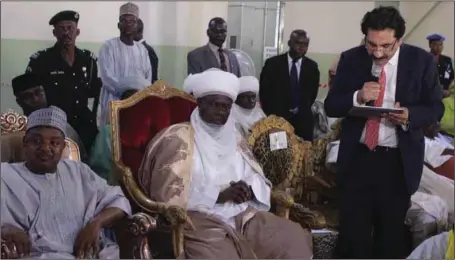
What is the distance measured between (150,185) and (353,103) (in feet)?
3.42

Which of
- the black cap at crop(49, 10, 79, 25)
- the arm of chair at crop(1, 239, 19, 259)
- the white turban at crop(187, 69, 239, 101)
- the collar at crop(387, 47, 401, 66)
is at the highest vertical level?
the black cap at crop(49, 10, 79, 25)

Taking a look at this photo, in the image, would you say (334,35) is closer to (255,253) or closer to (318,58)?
(318,58)

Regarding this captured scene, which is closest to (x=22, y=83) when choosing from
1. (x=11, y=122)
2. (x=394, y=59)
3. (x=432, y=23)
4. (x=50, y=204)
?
(x=11, y=122)

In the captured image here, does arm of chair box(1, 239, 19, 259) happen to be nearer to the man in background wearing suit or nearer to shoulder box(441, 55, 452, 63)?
the man in background wearing suit

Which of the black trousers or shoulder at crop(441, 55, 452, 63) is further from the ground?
shoulder at crop(441, 55, 452, 63)

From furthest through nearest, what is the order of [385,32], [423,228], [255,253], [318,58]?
[318,58]
[423,228]
[255,253]
[385,32]

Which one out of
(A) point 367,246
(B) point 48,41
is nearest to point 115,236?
(A) point 367,246

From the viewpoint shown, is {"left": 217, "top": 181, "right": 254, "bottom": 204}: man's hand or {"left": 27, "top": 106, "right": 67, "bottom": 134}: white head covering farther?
{"left": 217, "top": 181, "right": 254, "bottom": 204}: man's hand

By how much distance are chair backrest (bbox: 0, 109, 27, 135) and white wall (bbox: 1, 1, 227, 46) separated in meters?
1.79

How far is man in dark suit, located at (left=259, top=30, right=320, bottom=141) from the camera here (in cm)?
425

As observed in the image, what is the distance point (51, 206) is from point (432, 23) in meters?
4.85

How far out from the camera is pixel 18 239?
206cm

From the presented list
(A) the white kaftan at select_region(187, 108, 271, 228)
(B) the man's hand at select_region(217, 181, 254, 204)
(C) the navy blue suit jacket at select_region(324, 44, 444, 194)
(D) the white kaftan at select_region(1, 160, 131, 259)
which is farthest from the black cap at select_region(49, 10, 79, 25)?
(C) the navy blue suit jacket at select_region(324, 44, 444, 194)

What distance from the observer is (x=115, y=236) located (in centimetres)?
244
